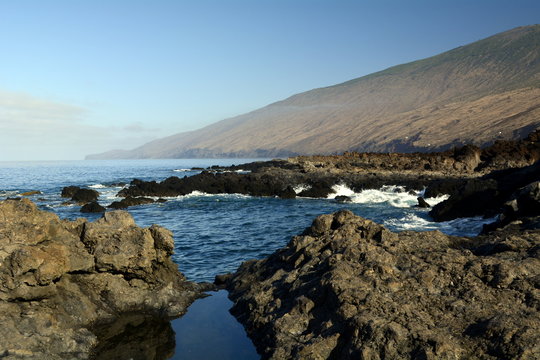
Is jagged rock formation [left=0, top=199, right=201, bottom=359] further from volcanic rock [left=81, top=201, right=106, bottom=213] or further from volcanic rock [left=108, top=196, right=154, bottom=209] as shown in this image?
volcanic rock [left=108, top=196, right=154, bottom=209]

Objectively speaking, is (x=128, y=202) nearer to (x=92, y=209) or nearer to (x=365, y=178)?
(x=92, y=209)

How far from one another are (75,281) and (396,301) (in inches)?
322

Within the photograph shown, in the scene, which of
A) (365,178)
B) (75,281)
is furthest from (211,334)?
(365,178)

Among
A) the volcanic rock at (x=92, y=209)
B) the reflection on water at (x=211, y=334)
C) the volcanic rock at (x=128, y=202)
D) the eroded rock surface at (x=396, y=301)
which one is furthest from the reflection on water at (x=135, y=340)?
the volcanic rock at (x=128, y=202)

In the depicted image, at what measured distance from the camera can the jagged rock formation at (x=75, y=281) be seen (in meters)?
8.58

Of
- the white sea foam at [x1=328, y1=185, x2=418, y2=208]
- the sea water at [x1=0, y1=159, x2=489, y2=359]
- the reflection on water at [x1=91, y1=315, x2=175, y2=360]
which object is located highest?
the reflection on water at [x1=91, y1=315, x2=175, y2=360]

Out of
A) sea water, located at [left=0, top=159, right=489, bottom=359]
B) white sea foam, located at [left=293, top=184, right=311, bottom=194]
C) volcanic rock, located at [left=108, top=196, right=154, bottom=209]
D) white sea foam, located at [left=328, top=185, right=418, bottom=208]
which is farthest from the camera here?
white sea foam, located at [left=293, top=184, right=311, bottom=194]

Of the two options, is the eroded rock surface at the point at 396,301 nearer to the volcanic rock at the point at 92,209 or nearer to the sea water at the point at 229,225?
the sea water at the point at 229,225

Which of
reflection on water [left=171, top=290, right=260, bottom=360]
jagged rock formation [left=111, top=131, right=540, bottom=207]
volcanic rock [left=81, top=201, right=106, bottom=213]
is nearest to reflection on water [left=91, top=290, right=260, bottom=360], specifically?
reflection on water [left=171, top=290, right=260, bottom=360]

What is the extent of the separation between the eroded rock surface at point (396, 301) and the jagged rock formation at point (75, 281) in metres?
2.80

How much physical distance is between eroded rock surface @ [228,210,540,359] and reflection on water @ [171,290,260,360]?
31 cm

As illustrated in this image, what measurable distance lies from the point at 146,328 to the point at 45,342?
102 inches

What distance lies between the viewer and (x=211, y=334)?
33.3ft

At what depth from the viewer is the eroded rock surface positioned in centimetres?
662
